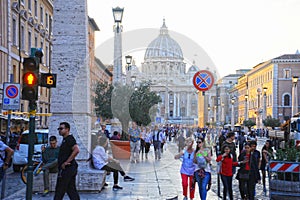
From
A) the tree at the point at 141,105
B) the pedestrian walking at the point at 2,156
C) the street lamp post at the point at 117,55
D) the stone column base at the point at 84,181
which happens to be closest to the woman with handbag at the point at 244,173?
the stone column base at the point at 84,181

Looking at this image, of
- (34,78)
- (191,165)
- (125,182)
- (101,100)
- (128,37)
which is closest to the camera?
(34,78)

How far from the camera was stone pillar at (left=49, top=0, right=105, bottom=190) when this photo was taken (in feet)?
36.9

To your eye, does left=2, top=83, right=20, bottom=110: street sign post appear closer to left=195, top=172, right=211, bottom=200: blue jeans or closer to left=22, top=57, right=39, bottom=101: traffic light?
left=22, top=57, right=39, bottom=101: traffic light

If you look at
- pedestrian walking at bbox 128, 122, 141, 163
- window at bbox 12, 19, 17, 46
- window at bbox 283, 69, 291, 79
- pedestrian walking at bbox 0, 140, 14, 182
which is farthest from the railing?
window at bbox 283, 69, 291, 79

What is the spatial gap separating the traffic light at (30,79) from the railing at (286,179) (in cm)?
536

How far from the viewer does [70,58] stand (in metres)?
11.2

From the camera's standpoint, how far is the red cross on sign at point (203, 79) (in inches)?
426

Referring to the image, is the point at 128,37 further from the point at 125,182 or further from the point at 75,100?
the point at 125,182

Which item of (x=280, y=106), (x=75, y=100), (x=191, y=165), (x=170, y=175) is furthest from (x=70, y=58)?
(x=280, y=106)

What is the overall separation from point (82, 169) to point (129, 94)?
19.1 metres

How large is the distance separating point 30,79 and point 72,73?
2.20m

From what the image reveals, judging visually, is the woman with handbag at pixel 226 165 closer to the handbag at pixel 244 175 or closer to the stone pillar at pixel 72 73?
the handbag at pixel 244 175

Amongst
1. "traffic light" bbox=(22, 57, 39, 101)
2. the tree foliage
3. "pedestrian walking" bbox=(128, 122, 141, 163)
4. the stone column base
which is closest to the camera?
"traffic light" bbox=(22, 57, 39, 101)

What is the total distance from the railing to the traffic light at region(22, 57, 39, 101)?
5.36 meters
